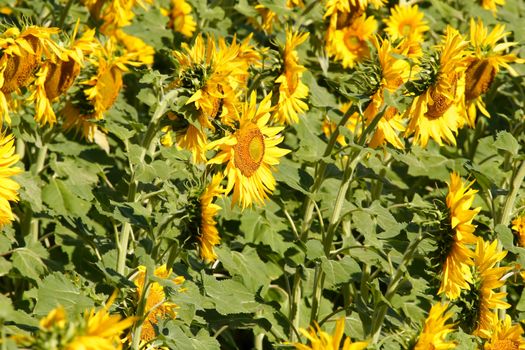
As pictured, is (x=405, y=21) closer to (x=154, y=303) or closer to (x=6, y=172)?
(x=154, y=303)

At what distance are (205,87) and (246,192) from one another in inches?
15.4

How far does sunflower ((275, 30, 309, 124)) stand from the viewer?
3648 millimetres

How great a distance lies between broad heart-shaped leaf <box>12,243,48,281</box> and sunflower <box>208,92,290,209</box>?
748 mm

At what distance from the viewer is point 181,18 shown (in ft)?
17.0

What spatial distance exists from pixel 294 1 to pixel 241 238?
1.06 meters

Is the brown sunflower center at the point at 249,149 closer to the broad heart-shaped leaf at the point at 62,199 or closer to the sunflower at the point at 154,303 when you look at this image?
the sunflower at the point at 154,303

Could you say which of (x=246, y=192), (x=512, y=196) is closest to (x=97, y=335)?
(x=246, y=192)

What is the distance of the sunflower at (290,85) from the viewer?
3.65 metres

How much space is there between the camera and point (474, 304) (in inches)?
131

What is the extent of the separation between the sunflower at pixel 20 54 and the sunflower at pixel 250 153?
2.09 feet

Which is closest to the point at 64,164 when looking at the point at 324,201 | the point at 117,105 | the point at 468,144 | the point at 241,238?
the point at 117,105

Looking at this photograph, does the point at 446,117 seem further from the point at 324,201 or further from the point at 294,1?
the point at 294,1

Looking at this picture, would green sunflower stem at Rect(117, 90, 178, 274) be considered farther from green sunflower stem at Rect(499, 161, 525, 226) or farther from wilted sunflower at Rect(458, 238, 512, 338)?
green sunflower stem at Rect(499, 161, 525, 226)

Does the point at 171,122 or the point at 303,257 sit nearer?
the point at 171,122
